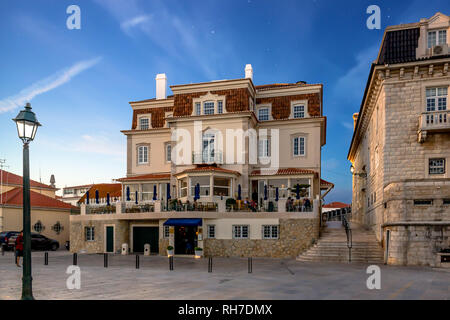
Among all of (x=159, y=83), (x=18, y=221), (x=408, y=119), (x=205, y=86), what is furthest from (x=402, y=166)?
(x=18, y=221)

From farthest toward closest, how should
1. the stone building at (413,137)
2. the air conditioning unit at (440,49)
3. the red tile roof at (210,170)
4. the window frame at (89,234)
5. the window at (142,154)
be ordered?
1. the window at (142,154)
2. the window frame at (89,234)
3. the red tile roof at (210,170)
4. the air conditioning unit at (440,49)
5. the stone building at (413,137)

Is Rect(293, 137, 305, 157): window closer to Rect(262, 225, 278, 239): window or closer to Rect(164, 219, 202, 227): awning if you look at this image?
Rect(262, 225, 278, 239): window

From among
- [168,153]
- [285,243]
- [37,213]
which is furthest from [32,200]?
[285,243]

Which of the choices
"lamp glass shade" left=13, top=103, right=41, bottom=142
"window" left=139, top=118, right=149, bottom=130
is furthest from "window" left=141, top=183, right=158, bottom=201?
"lamp glass shade" left=13, top=103, right=41, bottom=142

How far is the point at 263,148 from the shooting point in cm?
3256

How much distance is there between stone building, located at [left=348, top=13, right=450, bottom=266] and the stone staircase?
752mm

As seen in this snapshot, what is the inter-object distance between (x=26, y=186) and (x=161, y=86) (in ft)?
98.1

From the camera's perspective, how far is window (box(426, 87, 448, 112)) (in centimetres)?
2186

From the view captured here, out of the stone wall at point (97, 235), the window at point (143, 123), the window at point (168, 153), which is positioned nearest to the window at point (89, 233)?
the stone wall at point (97, 235)

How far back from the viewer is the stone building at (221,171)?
89.9 feet

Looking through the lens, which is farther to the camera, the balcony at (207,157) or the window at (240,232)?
the balcony at (207,157)

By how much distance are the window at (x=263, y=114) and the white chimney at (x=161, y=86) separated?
1011cm

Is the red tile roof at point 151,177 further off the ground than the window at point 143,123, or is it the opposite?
the window at point 143,123

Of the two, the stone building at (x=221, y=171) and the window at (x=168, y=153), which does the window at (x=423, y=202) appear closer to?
the stone building at (x=221, y=171)
